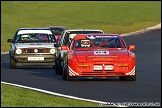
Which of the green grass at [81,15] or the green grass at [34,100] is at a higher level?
the green grass at [81,15]

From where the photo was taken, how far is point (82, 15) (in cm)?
7131

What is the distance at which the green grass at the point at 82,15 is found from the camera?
202 ft

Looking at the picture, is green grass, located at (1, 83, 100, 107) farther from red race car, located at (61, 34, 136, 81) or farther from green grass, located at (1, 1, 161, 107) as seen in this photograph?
green grass, located at (1, 1, 161, 107)

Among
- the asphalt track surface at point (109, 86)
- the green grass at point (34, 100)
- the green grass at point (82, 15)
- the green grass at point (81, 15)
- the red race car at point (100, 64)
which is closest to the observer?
the green grass at point (34, 100)

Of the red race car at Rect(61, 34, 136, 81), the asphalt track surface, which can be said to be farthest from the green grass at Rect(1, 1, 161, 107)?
the red race car at Rect(61, 34, 136, 81)

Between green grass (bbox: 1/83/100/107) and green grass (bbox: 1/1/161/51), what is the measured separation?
37147 mm

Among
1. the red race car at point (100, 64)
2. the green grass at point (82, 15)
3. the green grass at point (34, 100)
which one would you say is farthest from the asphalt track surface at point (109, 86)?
the green grass at point (82, 15)

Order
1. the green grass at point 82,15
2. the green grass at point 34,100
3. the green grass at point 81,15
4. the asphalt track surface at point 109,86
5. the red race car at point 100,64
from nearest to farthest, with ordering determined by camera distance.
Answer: the green grass at point 34,100 < the asphalt track surface at point 109,86 < the red race car at point 100,64 < the green grass at point 81,15 < the green grass at point 82,15

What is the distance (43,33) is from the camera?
95.1ft

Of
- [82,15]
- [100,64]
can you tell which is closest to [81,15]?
[82,15]

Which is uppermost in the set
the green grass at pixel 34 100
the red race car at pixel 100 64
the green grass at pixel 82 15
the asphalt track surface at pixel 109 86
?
the green grass at pixel 82 15

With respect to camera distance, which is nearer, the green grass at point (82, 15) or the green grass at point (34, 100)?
the green grass at point (34, 100)

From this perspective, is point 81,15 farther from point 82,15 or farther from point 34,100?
point 34,100

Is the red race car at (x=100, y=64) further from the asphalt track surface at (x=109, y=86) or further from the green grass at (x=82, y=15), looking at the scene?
the green grass at (x=82, y=15)
